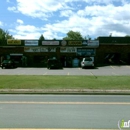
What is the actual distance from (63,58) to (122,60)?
34.3ft

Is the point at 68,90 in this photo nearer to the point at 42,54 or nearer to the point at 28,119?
the point at 28,119

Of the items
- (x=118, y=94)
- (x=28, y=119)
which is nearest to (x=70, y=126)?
(x=28, y=119)

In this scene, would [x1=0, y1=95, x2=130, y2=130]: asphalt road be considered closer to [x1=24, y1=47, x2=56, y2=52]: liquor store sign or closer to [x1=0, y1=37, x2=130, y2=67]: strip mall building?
[x1=0, y1=37, x2=130, y2=67]: strip mall building

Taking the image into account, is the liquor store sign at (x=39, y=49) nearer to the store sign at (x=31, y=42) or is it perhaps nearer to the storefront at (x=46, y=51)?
the storefront at (x=46, y=51)

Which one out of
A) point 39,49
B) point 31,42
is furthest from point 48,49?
point 31,42

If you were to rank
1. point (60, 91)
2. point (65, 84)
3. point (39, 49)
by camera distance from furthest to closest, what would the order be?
point (39, 49) → point (65, 84) → point (60, 91)

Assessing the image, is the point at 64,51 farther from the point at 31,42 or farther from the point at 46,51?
the point at 31,42

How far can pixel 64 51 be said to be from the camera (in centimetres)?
4428

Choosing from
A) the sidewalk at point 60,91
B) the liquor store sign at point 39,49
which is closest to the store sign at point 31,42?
the liquor store sign at point 39,49

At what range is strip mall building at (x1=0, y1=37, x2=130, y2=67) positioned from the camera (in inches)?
1740

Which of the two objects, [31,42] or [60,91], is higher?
[31,42]

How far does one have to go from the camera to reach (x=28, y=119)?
6.80 m

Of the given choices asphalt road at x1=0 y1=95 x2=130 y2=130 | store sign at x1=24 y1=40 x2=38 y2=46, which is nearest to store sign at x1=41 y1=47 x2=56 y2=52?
store sign at x1=24 y1=40 x2=38 y2=46

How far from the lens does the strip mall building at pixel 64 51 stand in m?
44.2
